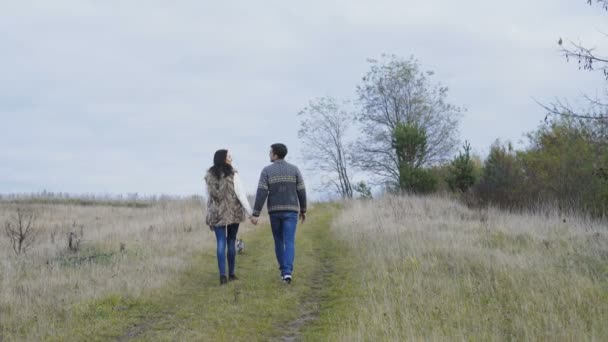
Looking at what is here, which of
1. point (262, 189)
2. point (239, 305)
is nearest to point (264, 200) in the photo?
point (262, 189)

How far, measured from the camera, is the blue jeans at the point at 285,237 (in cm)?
991

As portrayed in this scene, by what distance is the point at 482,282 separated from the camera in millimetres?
8484

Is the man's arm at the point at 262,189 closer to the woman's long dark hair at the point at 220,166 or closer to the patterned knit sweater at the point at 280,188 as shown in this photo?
the patterned knit sweater at the point at 280,188

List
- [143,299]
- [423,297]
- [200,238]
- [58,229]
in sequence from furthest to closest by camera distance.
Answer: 1. [58,229]
2. [200,238]
3. [143,299]
4. [423,297]

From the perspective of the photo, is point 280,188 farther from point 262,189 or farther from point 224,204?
point 224,204

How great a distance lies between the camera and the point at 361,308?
7527 millimetres

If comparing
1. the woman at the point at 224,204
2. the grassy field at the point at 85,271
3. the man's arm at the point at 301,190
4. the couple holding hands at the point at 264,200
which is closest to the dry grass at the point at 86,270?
the grassy field at the point at 85,271

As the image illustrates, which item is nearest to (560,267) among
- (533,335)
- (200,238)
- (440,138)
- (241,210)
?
(533,335)

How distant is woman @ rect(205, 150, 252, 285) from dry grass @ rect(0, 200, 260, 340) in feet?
4.02

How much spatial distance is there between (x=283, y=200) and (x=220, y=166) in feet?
4.45

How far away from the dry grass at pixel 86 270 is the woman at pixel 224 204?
1227 mm

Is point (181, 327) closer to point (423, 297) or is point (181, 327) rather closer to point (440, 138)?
point (423, 297)

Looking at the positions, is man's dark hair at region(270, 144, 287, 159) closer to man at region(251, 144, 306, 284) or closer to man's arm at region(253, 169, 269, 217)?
man at region(251, 144, 306, 284)

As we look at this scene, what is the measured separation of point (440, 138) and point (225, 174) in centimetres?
3629
